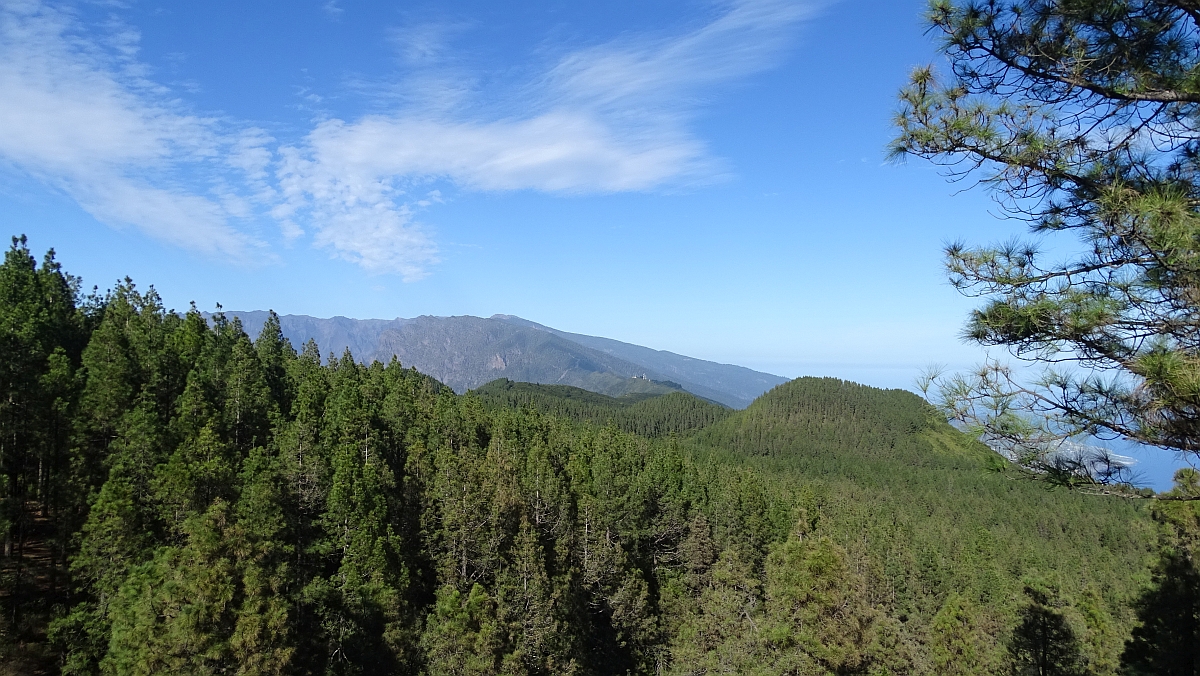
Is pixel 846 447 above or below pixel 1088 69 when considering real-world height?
below

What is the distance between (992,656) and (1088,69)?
28.8 meters

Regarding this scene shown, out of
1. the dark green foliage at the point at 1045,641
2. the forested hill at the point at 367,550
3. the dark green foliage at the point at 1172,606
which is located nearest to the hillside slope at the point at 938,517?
the forested hill at the point at 367,550

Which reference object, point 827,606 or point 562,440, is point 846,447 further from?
point 827,606

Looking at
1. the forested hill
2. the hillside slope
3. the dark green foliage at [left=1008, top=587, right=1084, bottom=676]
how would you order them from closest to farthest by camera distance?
the forested hill < the dark green foliage at [left=1008, top=587, right=1084, bottom=676] < the hillside slope

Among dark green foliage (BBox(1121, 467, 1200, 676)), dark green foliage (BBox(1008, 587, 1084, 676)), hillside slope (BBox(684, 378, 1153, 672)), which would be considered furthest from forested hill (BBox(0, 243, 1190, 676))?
dark green foliage (BBox(1121, 467, 1200, 676))

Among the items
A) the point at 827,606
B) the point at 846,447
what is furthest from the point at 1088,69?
the point at 846,447

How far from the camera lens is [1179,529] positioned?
20.2 metres

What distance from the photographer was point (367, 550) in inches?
912

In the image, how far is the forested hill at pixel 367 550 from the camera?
18453 mm

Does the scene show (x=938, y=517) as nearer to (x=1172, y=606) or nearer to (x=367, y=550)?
(x=1172, y=606)

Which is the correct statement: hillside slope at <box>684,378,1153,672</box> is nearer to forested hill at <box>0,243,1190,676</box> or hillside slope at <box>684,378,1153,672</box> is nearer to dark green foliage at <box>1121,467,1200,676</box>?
forested hill at <box>0,243,1190,676</box>

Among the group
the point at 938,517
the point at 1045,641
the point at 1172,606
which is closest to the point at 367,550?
the point at 1045,641

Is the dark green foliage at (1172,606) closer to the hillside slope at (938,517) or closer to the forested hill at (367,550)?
the forested hill at (367,550)

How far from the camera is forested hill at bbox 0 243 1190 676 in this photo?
60.5 feet
